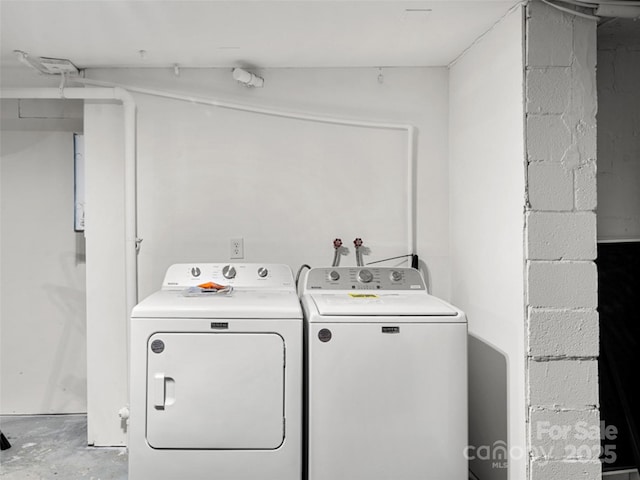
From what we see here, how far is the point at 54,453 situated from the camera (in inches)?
108

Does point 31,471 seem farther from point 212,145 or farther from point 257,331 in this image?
point 212,145

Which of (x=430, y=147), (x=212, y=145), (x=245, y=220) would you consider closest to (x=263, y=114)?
(x=212, y=145)

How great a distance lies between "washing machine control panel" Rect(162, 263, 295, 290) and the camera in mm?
2654

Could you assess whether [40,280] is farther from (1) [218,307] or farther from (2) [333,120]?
(2) [333,120]

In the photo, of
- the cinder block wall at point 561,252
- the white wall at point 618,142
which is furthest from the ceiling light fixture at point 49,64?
the white wall at point 618,142

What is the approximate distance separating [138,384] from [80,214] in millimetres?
1511

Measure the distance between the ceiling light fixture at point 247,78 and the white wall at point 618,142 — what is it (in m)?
1.74

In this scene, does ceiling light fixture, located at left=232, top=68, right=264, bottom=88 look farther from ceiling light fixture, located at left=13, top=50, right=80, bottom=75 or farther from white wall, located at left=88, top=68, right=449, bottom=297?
ceiling light fixture, located at left=13, top=50, right=80, bottom=75

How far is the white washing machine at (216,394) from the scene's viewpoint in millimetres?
2053

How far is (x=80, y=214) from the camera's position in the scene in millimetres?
3158

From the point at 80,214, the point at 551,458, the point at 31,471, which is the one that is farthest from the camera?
the point at 80,214

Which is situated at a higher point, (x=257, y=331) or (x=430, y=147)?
(x=430, y=147)

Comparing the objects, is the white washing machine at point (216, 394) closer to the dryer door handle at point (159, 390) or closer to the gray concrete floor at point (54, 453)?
the dryer door handle at point (159, 390)

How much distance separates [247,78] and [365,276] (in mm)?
1246
